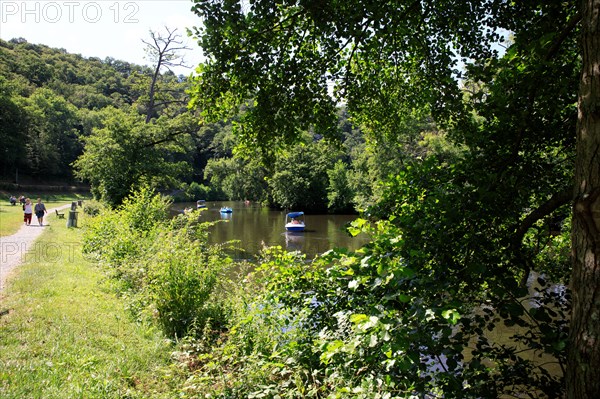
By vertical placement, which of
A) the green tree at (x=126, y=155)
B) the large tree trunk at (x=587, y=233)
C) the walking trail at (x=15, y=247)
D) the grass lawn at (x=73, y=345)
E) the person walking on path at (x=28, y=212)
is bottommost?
the grass lawn at (x=73, y=345)

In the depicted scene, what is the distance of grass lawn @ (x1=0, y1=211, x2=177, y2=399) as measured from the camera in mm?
4477

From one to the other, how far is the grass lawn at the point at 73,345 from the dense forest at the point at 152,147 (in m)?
3.30

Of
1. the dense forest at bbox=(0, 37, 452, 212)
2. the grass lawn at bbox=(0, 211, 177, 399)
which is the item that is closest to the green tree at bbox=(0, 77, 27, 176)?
A: the dense forest at bbox=(0, 37, 452, 212)

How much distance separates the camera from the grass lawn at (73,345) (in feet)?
14.7

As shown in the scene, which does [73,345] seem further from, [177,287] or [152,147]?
[152,147]

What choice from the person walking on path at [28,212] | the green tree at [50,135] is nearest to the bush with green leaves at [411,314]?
the person walking on path at [28,212]

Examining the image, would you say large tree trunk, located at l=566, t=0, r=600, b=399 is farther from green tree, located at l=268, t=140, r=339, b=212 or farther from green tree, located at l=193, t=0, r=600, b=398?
green tree, located at l=268, t=140, r=339, b=212

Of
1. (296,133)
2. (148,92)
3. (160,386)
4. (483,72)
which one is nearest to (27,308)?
(160,386)

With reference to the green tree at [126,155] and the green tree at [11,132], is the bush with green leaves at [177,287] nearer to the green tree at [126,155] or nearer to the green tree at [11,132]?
the green tree at [126,155]

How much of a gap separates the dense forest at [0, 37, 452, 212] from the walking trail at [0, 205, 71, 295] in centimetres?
438

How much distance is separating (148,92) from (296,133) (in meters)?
22.8

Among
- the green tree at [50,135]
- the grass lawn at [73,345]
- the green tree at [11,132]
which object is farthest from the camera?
the green tree at [50,135]

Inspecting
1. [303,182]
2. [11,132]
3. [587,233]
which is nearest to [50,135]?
[11,132]

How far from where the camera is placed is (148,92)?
24906 mm
